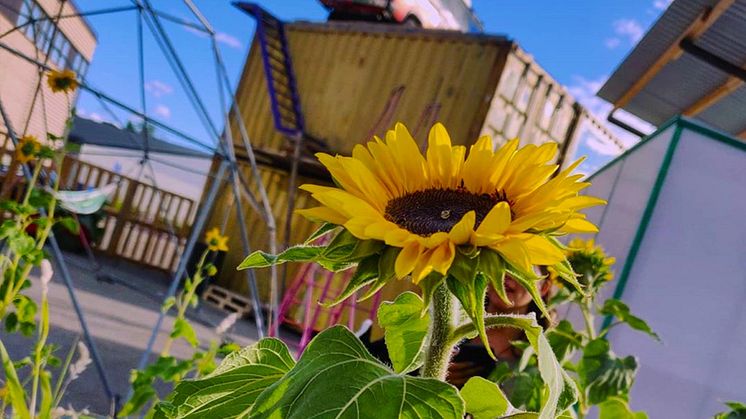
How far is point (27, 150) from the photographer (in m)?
2.53

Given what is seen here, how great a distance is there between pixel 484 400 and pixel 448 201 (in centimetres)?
20

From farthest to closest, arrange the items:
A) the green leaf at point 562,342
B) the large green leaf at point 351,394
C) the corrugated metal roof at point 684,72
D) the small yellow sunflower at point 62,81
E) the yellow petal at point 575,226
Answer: the corrugated metal roof at point 684,72
the small yellow sunflower at point 62,81
the green leaf at point 562,342
the yellow petal at point 575,226
the large green leaf at point 351,394

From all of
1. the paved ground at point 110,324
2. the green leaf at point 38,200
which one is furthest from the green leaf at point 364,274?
the paved ground at point 110,324

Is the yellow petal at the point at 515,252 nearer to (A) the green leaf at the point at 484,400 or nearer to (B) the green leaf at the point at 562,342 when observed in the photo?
(A) the green leaf at the point at 484,400

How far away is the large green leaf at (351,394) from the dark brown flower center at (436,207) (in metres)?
0.15

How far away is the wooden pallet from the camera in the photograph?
8125 mm

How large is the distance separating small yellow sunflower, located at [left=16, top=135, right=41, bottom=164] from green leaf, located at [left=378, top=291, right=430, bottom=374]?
218cm

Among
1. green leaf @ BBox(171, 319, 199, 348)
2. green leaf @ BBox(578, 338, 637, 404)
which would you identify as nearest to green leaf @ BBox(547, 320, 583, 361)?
green leaf @ BBox(578, 338, 637, 404)

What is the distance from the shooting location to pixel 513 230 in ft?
1.70

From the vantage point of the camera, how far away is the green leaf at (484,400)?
596 mm

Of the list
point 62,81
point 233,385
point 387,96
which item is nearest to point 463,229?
point 233,385

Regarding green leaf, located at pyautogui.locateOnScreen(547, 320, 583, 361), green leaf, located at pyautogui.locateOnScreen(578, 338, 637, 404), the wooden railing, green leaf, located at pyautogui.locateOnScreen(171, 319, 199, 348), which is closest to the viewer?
green leaf, located at pyautogui.locateOnScreen(578, 338, 637, 404)

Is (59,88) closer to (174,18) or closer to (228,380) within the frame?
(174,18)

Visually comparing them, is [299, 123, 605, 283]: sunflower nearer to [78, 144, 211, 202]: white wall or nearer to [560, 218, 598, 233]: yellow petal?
[560, 218, 598, 233]: yellow petal
